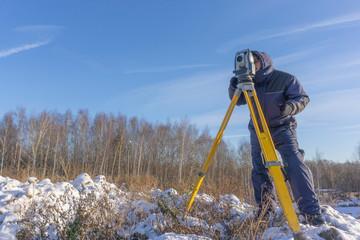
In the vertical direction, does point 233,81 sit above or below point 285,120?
above

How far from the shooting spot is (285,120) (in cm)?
283

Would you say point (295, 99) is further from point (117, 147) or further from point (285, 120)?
point (117, 147)

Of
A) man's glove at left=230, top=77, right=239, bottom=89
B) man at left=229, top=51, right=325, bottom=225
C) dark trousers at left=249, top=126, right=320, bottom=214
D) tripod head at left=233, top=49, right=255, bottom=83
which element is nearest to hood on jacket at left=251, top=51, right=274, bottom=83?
man at left=229, top=51, right=325, bottom=225

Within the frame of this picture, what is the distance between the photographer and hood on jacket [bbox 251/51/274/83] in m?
2.79

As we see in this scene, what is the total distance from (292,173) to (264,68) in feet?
4.04

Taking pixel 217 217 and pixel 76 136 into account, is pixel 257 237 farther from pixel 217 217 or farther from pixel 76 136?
pixel 76 136

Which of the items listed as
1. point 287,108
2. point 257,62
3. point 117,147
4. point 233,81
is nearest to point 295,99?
point 287,108

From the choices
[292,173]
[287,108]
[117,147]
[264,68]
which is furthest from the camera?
[117,147]

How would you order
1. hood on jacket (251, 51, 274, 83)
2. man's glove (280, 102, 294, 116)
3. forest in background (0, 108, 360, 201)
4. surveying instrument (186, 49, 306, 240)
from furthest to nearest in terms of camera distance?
forest in background (0, 108, 360, 201) < hood on jacket (251, 51, 274, 83) < man's glove (280, 102, 294, 116) < surveying instrument (186, 49, 306, 240)

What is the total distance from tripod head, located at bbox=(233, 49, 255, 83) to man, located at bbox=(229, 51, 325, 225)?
0.36 m

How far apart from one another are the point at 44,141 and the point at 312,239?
35.4 metres

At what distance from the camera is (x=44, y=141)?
104ft

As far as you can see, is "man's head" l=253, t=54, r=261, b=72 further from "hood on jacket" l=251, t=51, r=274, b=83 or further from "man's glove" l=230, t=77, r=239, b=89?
"man's glove" l=230, t=77, r=239, b=89

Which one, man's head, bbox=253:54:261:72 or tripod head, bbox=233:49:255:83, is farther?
man's head, bbox=253:54:261:72
